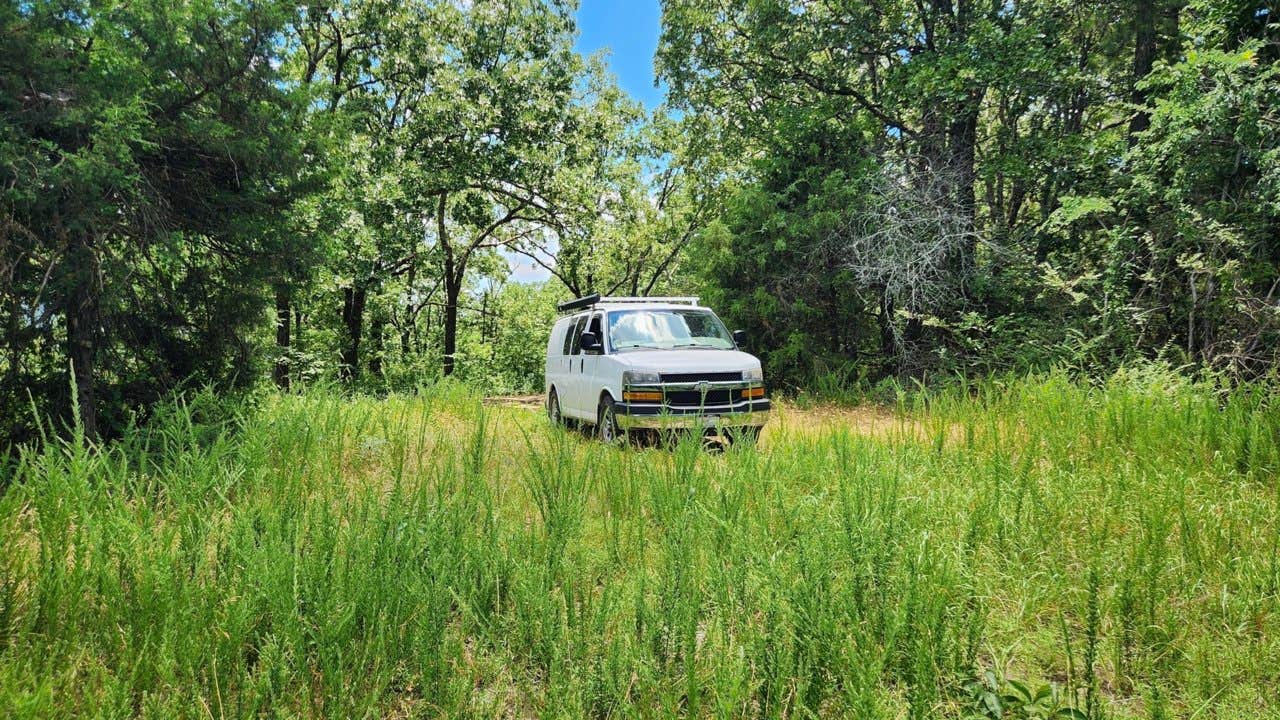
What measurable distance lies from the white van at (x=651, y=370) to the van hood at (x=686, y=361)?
0.01m

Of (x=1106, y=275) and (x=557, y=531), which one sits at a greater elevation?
(x=1106, y=275)

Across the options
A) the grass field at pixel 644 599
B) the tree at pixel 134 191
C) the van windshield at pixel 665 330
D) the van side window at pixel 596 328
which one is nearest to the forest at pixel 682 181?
the tree at pixel 134 191

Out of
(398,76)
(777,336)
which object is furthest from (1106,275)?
(398,76)

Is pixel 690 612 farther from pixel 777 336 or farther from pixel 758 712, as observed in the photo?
pixel 777 336

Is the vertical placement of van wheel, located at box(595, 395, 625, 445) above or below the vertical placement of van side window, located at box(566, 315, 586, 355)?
below

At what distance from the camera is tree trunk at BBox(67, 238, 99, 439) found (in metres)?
4.65

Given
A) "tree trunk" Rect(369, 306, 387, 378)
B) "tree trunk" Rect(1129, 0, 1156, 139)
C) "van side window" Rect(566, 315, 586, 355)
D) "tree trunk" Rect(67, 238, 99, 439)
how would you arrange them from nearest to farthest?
"tree trunk" Rect(67, 238, 99, 439)
"van side window" Rect(566, 315, 586, 355)
"tree trunk" Rect(1129, 0, 1156, 139)
"tree trunk" Rect(369, 306, 387, 378)

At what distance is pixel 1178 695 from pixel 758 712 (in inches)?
70.0

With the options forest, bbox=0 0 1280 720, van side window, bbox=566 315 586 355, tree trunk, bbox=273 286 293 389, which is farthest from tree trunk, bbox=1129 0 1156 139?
tree trunk, bbox=273 286 293 389

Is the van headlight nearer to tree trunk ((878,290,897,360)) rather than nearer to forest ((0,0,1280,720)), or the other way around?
forest ((0,0,1280,720))

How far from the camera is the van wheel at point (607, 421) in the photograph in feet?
23.2

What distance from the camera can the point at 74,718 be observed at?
204cm

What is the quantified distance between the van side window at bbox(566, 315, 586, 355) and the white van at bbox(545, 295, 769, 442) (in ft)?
0.06

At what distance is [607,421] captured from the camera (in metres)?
7.39
